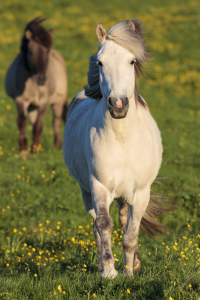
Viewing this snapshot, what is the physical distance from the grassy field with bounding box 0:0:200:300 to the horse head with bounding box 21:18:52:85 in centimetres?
242

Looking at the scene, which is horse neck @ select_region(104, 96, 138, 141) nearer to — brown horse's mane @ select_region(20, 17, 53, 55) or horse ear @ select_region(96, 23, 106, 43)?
horse ear @ select_region(96, 23, 106, 43)

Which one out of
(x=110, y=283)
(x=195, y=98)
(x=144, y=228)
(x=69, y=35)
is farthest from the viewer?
(x=69, y=35)

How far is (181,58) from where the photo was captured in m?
23.8

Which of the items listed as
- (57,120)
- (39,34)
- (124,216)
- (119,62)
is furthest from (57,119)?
(119,62)

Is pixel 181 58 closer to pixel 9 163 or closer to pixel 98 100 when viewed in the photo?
pixel 9 163

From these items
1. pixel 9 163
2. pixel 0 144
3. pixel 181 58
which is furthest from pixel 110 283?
pixel 181 58

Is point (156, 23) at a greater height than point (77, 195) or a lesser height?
greater

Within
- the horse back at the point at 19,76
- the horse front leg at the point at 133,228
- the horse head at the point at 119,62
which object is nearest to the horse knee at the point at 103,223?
the horse front leg at the point at 133,228

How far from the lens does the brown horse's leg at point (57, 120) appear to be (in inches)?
466

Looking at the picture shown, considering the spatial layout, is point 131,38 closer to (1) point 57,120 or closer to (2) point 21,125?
(2) point 21,125

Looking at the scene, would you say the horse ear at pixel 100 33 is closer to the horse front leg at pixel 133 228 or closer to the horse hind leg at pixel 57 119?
the horse front leg at pixel 133 228

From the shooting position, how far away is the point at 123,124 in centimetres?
388

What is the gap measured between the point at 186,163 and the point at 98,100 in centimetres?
580

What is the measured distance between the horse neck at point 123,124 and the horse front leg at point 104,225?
57 cm
